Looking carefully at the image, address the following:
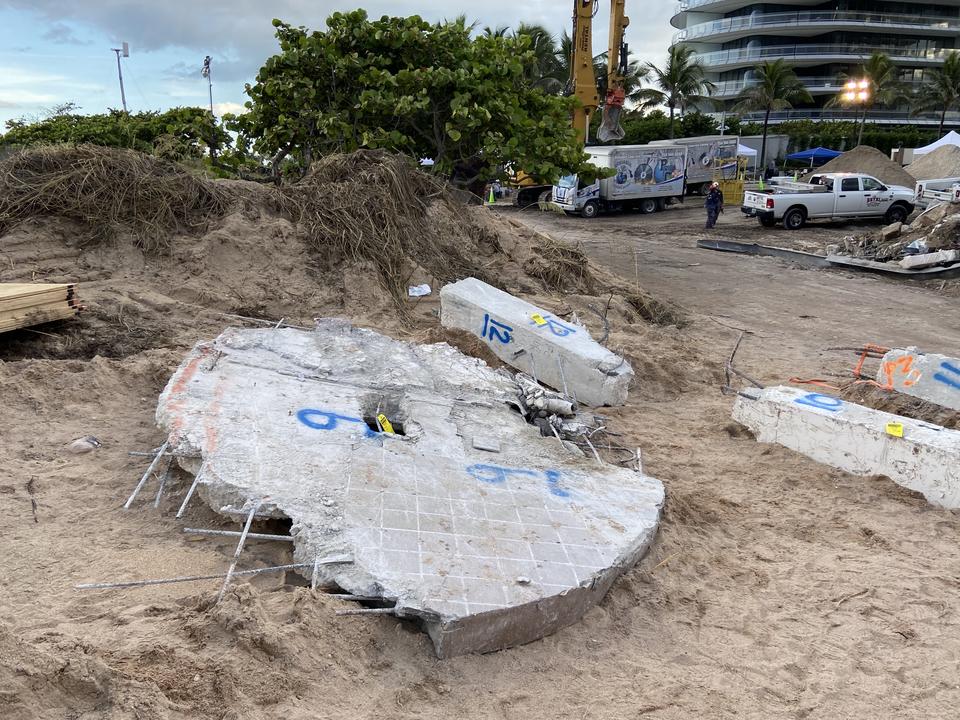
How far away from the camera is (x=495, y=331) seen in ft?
24.5

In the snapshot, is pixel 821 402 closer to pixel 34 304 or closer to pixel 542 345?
pixel 542 345

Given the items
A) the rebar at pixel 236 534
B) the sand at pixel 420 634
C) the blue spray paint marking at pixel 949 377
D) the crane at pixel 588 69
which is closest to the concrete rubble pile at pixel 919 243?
the crane at pixel 588 69

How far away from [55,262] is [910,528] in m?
8.54

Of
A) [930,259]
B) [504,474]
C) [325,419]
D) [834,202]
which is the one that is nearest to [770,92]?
[834,202]

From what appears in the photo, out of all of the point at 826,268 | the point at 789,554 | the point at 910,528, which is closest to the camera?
the point at 789,554

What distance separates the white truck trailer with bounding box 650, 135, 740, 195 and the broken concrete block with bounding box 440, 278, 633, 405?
73.8 feet

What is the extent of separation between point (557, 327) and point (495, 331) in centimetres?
62

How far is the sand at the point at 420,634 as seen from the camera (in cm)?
302

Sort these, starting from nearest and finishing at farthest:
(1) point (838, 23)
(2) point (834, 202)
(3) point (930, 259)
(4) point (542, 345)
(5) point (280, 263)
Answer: (4) point (542, 345) → (5) point (280, 263) → (3) point (930, 259) → (2) point (834, 202) → (1) point (838, 23)

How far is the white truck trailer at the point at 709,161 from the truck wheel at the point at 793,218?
6606mm

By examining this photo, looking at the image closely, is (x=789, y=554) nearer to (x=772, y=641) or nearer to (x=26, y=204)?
(x=772, y=641)

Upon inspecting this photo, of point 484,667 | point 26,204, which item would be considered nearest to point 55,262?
point 26,204

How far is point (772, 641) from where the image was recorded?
3.81 m

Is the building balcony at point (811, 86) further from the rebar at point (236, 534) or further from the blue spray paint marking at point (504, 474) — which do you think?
the rebar at point (236, 534)
